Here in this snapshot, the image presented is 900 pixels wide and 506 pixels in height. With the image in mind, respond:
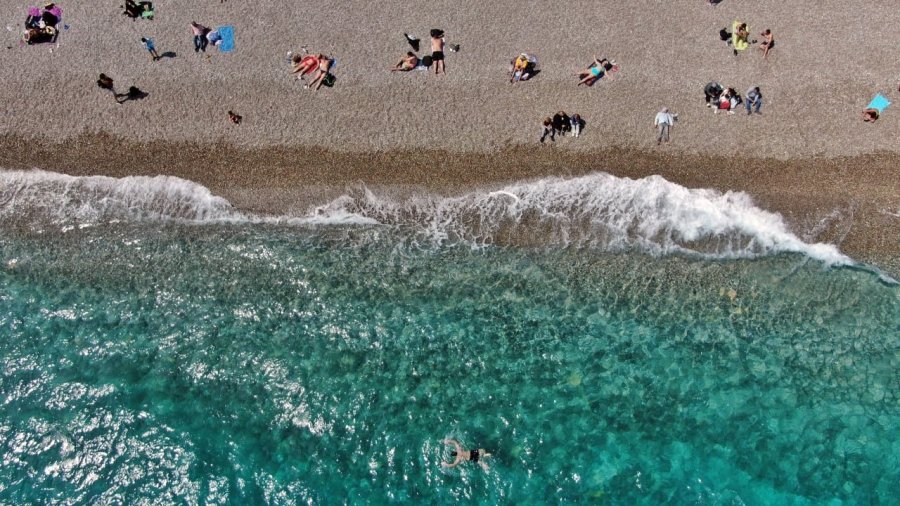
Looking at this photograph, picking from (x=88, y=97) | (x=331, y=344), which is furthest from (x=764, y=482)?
(x=88, y=97)

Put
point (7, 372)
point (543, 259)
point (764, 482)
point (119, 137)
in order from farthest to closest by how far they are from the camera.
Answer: point (119, 137) → point (543, 259) → point (7, 372) → point (764, 482)

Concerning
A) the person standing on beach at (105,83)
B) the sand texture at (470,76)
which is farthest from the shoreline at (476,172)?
the person standing on beach at (105,83)

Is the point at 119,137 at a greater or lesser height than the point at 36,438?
greater

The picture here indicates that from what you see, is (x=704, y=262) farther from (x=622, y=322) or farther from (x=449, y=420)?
(x=449, y=420)

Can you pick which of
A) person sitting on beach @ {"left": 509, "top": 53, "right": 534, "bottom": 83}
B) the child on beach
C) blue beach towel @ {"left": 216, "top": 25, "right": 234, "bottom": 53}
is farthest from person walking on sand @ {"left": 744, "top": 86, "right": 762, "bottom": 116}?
the child on beach

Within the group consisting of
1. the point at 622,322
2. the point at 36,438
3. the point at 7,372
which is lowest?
the point at 36,438

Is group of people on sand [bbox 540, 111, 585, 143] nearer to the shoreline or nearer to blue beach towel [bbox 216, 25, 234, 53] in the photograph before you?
the shoreline
